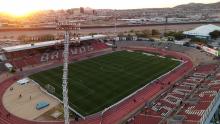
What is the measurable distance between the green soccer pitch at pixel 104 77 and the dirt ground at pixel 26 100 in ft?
5.23

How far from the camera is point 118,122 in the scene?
117 feet

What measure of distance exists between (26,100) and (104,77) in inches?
599

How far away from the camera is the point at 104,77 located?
167 feet

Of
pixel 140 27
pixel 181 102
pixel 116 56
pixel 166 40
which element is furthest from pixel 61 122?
pixel 140 27

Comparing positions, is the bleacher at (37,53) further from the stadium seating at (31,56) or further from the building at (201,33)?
the building at (201,33)

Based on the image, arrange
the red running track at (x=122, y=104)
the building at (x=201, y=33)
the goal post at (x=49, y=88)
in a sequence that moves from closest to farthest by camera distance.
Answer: the red running track at (x=122, y=104) → the goal post at (x=49, y=88) → the building at (x=201, y=33)

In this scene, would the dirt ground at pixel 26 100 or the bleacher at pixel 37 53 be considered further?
the bleacher at pixel 37 53

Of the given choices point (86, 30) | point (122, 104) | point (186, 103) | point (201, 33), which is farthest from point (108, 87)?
point (86, 30)

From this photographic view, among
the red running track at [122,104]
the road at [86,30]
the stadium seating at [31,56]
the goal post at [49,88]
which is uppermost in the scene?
the road at [86,30]

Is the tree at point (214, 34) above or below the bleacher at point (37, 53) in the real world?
above

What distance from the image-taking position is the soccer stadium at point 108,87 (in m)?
36.5

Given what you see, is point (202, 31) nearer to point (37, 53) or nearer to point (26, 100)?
point (37, 53)

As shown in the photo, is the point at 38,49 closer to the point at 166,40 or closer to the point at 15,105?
the point at 15,105

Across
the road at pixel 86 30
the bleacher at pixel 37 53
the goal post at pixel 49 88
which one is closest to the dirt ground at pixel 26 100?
the goal post at pixel 49 88
